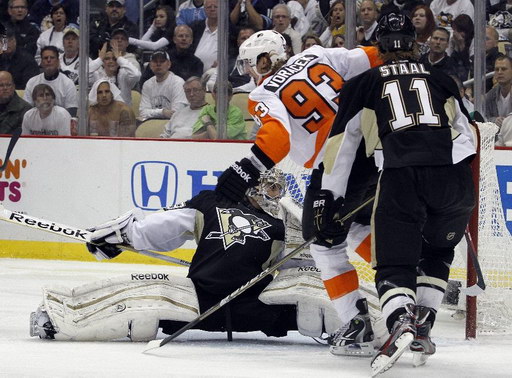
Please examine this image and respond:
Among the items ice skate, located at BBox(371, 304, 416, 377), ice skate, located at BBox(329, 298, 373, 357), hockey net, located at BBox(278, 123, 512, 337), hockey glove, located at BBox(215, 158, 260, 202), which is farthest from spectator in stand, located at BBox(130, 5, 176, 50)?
ice skate, located at BBox(371, 304, 416, 377)

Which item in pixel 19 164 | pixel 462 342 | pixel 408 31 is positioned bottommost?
pixel 462 342

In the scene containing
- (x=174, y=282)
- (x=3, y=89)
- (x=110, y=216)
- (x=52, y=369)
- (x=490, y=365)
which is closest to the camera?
(x=52, y=369)

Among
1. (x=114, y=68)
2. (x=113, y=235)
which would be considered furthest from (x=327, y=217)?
(x=114, y=68)

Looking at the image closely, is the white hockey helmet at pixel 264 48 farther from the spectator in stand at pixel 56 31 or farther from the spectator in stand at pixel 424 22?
the spectator in stand at pixel 56 31

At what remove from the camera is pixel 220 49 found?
764 cm

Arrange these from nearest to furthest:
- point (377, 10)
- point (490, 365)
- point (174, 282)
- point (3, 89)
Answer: point (490, 365) < point (174, 282) < point (377, 10) < point (3, 89)

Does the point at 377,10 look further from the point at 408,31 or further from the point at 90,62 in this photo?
the point at 408,31

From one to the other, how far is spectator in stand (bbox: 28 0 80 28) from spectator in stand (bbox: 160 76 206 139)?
967mm

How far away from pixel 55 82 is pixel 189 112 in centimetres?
106

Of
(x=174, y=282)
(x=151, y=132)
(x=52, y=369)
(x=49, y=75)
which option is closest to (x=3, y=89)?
(x=49, y=75)

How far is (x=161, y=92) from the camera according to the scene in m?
7.84

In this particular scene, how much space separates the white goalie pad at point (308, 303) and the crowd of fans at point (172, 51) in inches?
116

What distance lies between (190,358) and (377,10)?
149 inches

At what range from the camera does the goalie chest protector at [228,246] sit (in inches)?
171
